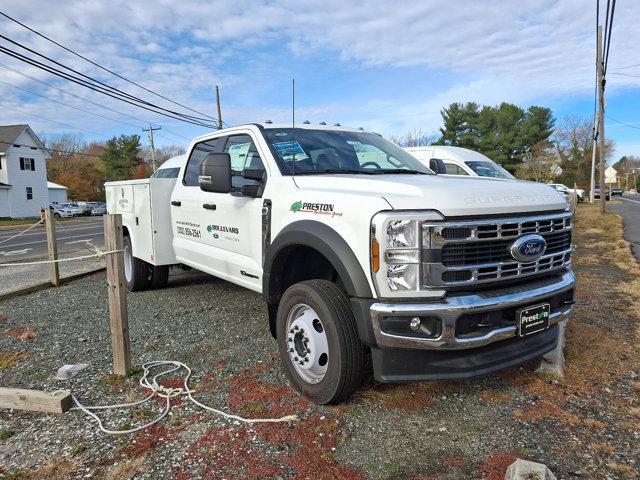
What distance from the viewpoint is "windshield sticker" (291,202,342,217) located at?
311 cm

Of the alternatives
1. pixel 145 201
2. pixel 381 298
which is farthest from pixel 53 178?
pixel 381 298

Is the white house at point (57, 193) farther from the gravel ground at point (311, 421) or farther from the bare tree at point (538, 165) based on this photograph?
the gravel ground at point (311, 421)

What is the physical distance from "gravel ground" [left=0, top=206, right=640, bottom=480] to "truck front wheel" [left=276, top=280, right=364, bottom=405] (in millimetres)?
161

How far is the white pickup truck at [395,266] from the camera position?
2727mm

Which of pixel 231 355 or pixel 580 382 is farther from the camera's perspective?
pixel 231 355

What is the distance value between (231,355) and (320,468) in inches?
73.0

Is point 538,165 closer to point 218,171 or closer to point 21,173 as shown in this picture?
point 218,171

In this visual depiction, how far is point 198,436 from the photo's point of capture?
294 centimetres

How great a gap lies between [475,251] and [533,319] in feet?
2.00

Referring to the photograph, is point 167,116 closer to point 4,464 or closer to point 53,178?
point 4,464

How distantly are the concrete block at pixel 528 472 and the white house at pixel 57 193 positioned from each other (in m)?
60.4

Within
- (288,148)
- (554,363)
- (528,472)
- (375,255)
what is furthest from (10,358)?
(554,363)

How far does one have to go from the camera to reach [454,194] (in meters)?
2.86

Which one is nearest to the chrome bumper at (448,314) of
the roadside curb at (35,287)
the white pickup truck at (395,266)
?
the white pickup truck at (395,266)
